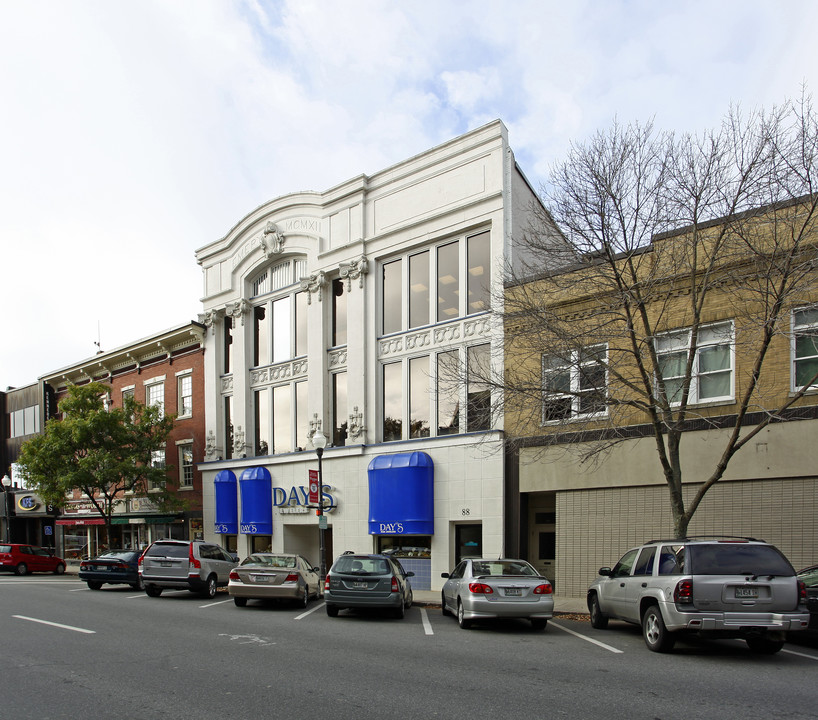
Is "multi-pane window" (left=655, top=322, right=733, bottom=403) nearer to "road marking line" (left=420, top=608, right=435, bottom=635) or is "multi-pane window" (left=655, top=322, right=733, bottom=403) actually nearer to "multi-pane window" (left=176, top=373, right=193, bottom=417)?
"road marking line" (left=420, top=608, right=435, bottom=635)

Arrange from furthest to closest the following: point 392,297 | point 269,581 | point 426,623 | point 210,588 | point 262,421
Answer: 1. point 262,421
2. point 392,297
3. point 210,588
4. point 269,581
5. point 426,623

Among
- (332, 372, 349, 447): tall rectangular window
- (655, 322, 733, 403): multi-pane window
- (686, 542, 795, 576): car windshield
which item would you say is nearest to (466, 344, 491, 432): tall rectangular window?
(655, 322, 733, 403): multi-pane window

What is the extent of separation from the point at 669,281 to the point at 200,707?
1260cm

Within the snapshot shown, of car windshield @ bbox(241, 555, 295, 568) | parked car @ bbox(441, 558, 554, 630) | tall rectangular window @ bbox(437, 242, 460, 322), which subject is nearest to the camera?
parked car @ bbox(441, 558, 554, 630)

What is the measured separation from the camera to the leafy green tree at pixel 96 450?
29.5 m

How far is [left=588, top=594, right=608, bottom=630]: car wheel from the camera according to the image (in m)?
13.3

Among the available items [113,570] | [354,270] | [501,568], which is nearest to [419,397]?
[354,270]

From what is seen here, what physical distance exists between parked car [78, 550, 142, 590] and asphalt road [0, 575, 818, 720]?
7.50 m

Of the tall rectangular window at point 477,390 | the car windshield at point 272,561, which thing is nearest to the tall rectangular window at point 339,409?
the tall rectangular window at point 477,390

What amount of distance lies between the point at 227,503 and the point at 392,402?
29.1 ft

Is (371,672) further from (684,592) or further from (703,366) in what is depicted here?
(703,366)

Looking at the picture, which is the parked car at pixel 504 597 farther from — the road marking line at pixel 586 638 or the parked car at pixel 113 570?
the parked car at pixel 113 570

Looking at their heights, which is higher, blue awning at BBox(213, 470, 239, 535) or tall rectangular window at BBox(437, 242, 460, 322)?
tall rectangular window at BBox(437, 242, 460, 322)

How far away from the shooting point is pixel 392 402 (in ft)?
80.3
